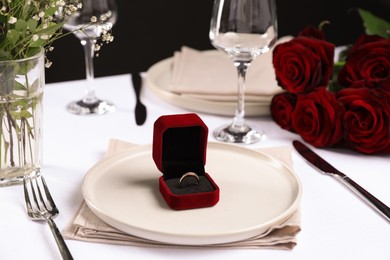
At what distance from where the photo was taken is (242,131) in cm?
130

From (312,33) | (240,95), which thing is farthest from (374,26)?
(240,95)

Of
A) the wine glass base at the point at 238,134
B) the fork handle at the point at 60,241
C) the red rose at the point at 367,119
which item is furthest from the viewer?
the wine glass base at the point at 238,134

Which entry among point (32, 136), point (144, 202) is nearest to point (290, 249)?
→ point (144, 202)

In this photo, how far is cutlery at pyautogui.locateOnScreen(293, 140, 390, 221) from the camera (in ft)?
3.27

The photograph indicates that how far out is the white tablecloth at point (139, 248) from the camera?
88 centimetres

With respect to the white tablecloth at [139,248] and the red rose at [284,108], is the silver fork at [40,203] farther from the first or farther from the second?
the red rose at [284,108]

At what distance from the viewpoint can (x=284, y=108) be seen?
1335 mm

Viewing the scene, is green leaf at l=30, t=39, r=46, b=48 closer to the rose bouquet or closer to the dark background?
the rose bouquet

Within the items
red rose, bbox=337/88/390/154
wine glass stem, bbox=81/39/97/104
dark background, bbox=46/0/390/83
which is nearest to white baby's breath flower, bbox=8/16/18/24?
wine glass stem, bbox=81/39/97/104

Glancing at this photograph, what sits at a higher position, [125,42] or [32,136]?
[32,136]

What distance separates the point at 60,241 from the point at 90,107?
22.3 inches

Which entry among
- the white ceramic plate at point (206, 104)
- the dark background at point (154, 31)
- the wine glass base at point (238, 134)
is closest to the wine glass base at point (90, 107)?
the white ceramic plate at point (206, 104)

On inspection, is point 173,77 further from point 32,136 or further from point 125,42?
point 125,42

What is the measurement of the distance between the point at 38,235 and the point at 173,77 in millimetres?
658
